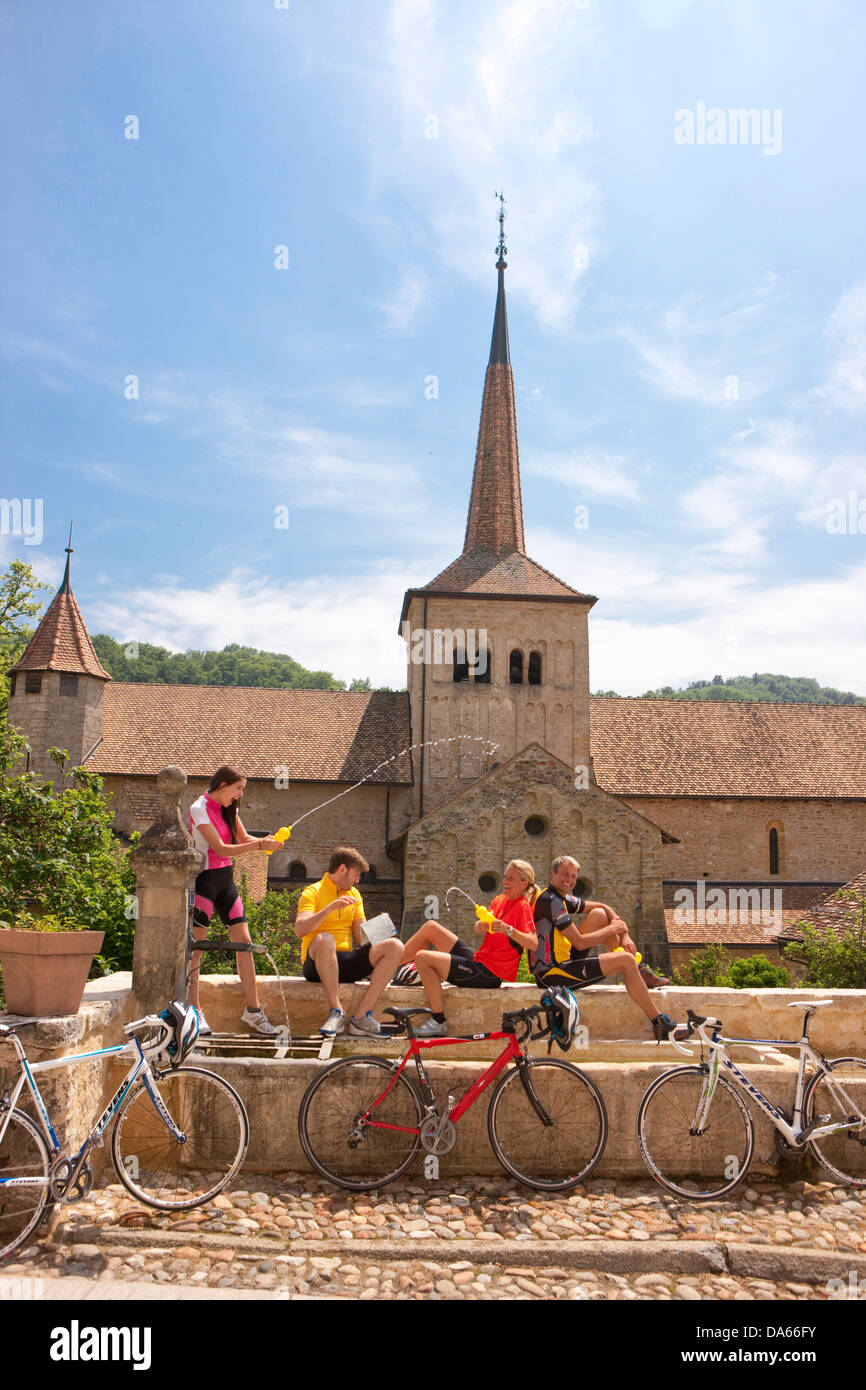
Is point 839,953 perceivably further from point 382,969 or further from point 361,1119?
point 361,1119

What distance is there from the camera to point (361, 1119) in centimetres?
556

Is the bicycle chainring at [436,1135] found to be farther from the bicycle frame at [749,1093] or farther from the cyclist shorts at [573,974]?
the cyclist shorts at [573,974]

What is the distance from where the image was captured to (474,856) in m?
Result: 23.9

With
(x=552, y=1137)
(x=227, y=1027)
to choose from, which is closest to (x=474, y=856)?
(x=227, y=1027)

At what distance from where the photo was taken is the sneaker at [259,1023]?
6.73 m

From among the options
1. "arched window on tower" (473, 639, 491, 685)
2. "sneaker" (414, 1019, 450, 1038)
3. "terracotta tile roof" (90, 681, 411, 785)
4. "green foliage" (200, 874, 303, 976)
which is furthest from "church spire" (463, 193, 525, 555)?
"sneaker" (414, 1019, 450, 1038)

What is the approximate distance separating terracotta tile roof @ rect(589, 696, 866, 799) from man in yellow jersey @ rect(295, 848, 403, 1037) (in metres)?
23.6

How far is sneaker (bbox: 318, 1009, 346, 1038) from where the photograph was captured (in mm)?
6367

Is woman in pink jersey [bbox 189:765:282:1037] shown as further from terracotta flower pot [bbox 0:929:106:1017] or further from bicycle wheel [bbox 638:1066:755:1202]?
bicycle wheel [bbox 638:1066:755:1202]

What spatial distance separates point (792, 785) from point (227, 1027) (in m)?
26.8

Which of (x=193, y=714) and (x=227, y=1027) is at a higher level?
(x=193, y=714)

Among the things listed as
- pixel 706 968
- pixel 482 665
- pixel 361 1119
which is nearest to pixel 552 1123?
pixel 361 1119
